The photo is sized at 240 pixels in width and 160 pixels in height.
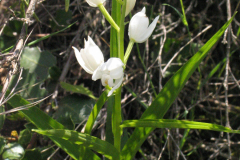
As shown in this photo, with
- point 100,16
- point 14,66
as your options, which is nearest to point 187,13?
point 100,16

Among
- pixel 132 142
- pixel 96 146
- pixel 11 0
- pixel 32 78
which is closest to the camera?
pixel 96 146

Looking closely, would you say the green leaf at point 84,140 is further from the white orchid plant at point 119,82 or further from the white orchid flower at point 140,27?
the white orchid flower at point 140,27

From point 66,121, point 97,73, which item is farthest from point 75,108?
point 97,73

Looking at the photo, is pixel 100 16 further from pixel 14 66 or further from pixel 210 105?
pixel 210 105

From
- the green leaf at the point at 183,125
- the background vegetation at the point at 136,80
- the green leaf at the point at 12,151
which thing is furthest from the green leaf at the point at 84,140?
the green leaf at the point at 12,151

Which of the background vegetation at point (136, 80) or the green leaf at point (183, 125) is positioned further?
the background vegetation at point (136, 80)

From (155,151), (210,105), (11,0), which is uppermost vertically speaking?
(11,0)

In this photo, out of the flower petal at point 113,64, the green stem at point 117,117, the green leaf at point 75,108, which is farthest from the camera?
the green leaf at point 75,108

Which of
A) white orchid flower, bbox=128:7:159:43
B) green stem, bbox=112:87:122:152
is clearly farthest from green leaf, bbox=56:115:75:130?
white orchid flower, bbox=128:7:159:43
